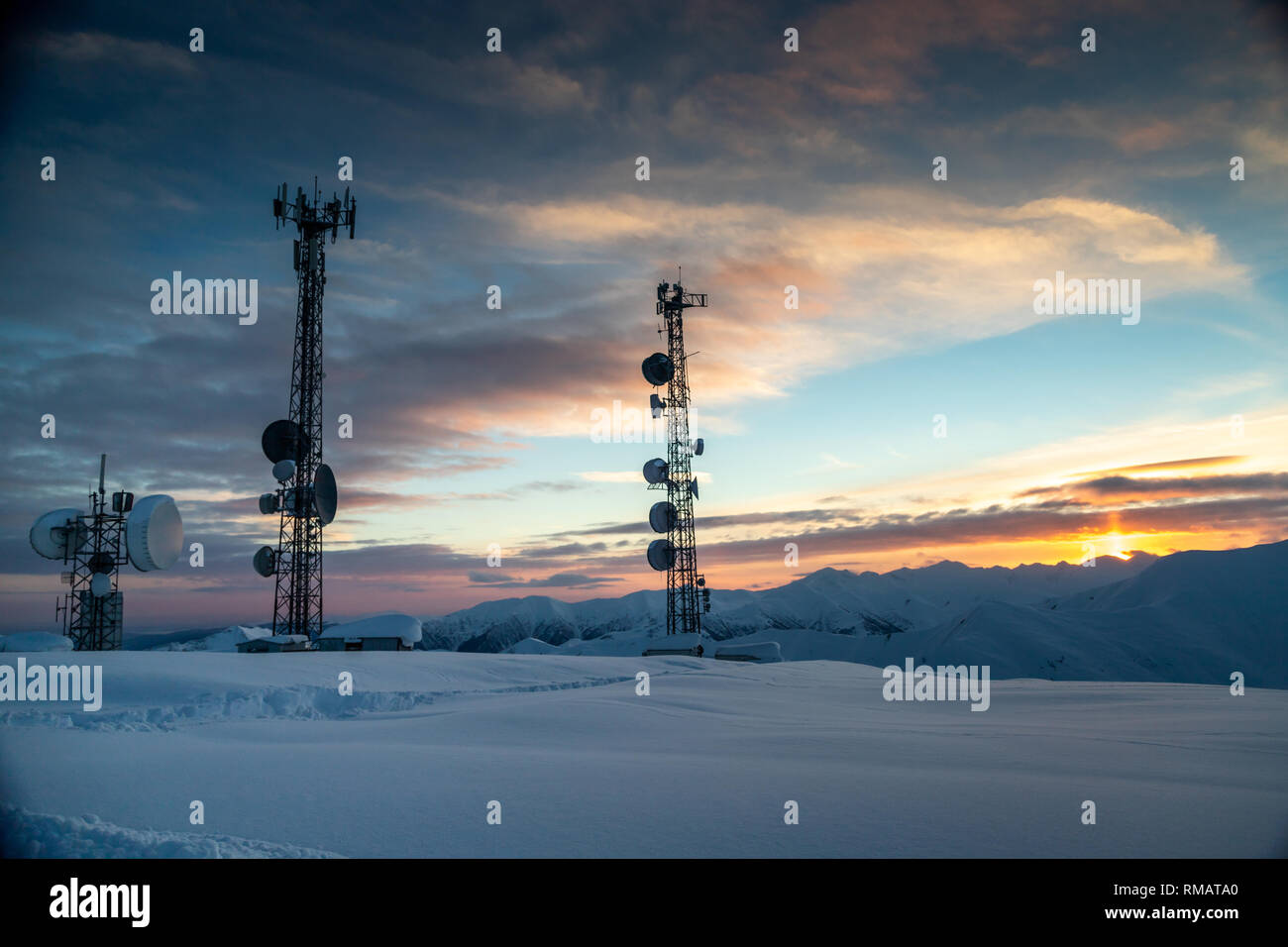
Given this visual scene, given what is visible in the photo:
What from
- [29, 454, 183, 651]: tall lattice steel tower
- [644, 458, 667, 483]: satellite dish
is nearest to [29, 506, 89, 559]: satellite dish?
[29, 454, 183, 651]: tall lattice steel tower

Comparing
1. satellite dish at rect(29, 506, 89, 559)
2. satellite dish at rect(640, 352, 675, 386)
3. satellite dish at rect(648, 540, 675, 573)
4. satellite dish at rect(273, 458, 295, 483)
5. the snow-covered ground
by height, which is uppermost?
satellite dish at rect(640, 352, 675, 386)

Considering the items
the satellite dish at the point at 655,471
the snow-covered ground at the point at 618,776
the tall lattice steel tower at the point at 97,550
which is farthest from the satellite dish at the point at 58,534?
the satellite dish at the point at 655,471

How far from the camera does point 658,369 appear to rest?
47.4 m

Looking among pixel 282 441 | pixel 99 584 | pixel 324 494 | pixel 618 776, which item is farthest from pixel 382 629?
pixel 618 776

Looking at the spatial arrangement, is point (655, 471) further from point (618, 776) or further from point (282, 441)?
point (618, 776)

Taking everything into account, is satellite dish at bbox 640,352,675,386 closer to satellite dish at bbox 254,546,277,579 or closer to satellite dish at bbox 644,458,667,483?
satellite dish at bbox 644,458,667,483

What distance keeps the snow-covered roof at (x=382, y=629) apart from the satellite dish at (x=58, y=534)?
1393 cm

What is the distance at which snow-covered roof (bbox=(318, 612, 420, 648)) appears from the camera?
118ft

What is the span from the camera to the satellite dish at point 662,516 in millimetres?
47531

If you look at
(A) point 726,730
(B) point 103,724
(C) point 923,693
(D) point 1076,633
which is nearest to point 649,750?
(A) point 726,730

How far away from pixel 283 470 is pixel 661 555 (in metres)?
22.4

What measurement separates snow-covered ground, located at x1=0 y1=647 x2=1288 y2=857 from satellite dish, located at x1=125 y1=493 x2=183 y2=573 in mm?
13087

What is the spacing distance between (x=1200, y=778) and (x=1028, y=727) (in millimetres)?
5382

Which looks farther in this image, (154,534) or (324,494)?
(324,494)
